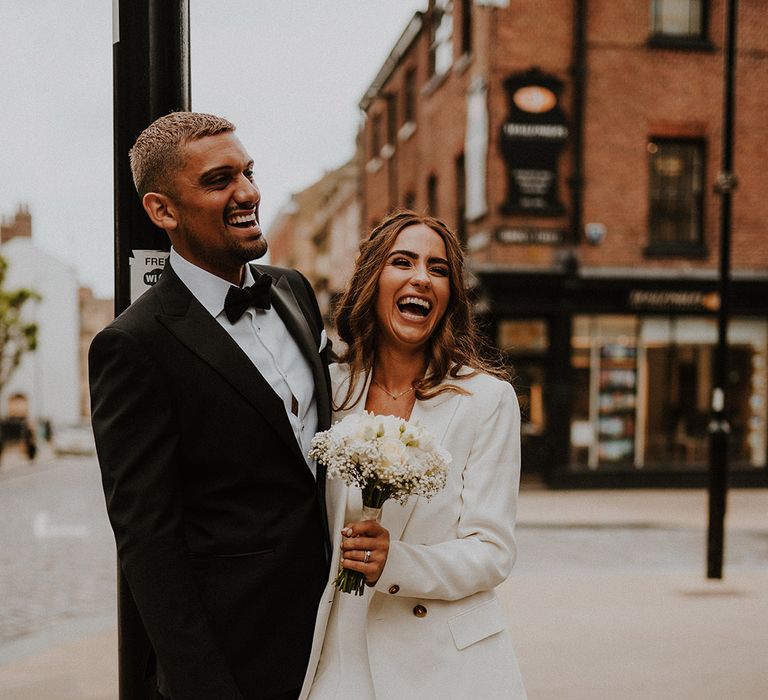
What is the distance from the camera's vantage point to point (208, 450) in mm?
1974

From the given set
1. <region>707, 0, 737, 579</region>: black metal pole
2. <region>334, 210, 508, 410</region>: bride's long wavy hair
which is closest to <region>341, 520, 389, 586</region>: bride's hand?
<region>334, 210, 508, 410</region>: bride's long wavy hair

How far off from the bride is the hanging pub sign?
1300 cm

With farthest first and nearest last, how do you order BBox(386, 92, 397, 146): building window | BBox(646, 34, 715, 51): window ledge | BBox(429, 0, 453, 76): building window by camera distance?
BBox(386, 92, 397, 146): building window < BBox(429, 0, 453, 76): building window < BBox(646, 34, 715, 51): window ledge

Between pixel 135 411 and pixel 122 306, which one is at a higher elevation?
pixel 122 306

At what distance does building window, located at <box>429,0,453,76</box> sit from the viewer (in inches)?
697

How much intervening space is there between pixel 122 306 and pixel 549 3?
14774mm

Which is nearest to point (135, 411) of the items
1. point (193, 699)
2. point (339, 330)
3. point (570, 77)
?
point (193, 699)

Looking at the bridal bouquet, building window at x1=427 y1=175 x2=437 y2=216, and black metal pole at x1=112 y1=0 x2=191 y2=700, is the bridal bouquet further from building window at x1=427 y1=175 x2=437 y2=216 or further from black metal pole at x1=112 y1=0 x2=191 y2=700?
building window at x1=427 y1=175 x2=437 y2=216

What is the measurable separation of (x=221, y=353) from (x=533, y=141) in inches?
560

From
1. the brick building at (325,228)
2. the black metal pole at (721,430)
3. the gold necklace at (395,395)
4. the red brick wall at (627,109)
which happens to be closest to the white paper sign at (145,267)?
the gold necklace at (395,395)

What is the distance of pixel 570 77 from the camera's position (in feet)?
50.8

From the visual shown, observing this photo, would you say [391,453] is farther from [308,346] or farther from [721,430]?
[721,430]

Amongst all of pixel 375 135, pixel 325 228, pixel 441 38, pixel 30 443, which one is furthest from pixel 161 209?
pixel 325 228

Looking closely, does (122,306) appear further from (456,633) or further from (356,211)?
(356,211)
